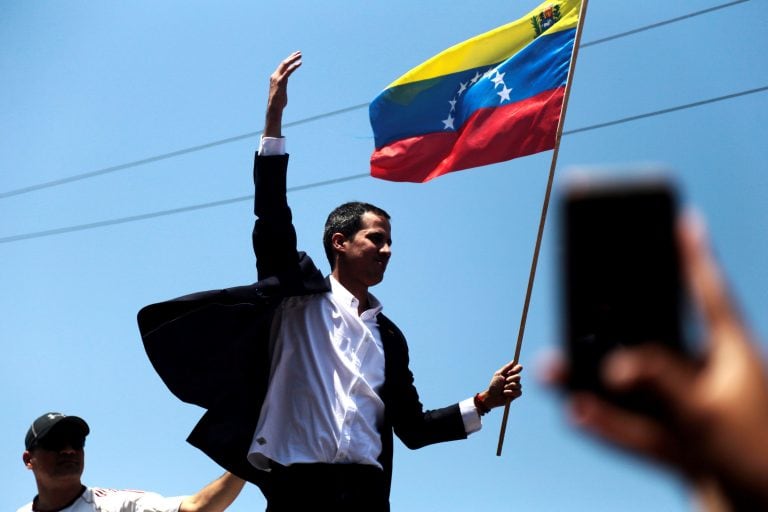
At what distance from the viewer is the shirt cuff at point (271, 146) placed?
13.3ft

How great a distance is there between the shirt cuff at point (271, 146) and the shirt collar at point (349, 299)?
60cm

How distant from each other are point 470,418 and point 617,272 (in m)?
3.62

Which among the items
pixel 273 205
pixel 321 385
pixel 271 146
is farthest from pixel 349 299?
pixel 271 146

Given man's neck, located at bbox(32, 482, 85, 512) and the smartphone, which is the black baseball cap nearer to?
man's neck, located at bbox(32, 482, 85, 512)

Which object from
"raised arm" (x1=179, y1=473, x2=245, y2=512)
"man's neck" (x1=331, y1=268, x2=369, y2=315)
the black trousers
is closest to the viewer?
the black trousers

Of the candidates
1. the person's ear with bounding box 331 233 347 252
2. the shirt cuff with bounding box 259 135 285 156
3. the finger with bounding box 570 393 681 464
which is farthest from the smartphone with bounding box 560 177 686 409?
the person's ear with bounding box 331 233 347 252

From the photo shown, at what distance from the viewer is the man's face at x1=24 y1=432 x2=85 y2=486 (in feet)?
15.5

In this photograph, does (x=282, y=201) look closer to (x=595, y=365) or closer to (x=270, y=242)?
(x=270, y=242)

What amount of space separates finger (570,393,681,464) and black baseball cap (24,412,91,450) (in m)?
4.29

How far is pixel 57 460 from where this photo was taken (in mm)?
4742

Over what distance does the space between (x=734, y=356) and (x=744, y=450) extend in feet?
0.23

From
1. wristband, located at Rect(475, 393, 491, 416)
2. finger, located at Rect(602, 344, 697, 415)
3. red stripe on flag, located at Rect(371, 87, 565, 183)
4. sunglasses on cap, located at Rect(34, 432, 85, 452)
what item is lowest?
wristband, located at Rect(475, 393, 491, 416)

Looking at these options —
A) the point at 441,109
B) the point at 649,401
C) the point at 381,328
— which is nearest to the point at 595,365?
the point at 649,401

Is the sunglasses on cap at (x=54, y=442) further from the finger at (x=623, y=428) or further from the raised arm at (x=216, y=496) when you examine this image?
the finger at (x=623, y=428)
